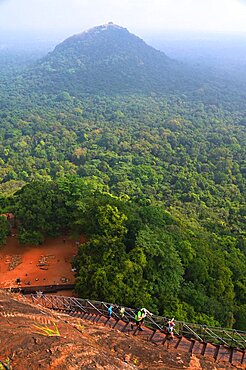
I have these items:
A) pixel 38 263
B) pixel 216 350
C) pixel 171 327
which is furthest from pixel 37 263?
pixel 216 350

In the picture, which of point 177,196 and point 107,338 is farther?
point 177,196

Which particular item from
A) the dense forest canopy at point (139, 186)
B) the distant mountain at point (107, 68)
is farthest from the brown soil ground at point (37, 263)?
the distant mountain at point (107, 68)

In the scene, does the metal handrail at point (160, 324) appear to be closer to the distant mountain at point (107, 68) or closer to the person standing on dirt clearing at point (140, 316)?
the person standing on dirt clearing at point (140, 316)

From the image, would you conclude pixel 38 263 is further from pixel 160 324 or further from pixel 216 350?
pixel 216 350

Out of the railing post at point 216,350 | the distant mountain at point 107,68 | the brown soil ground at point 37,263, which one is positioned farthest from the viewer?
the distant mountain at point 107,68

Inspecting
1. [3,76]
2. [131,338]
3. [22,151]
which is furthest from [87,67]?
[131,338]

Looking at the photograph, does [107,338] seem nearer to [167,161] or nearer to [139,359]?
[139,359]

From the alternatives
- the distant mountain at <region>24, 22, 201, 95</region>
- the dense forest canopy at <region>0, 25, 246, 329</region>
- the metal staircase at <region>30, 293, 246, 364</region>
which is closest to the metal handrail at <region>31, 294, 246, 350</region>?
the metal staircase at <region>30, 293, 246, 364</region>
